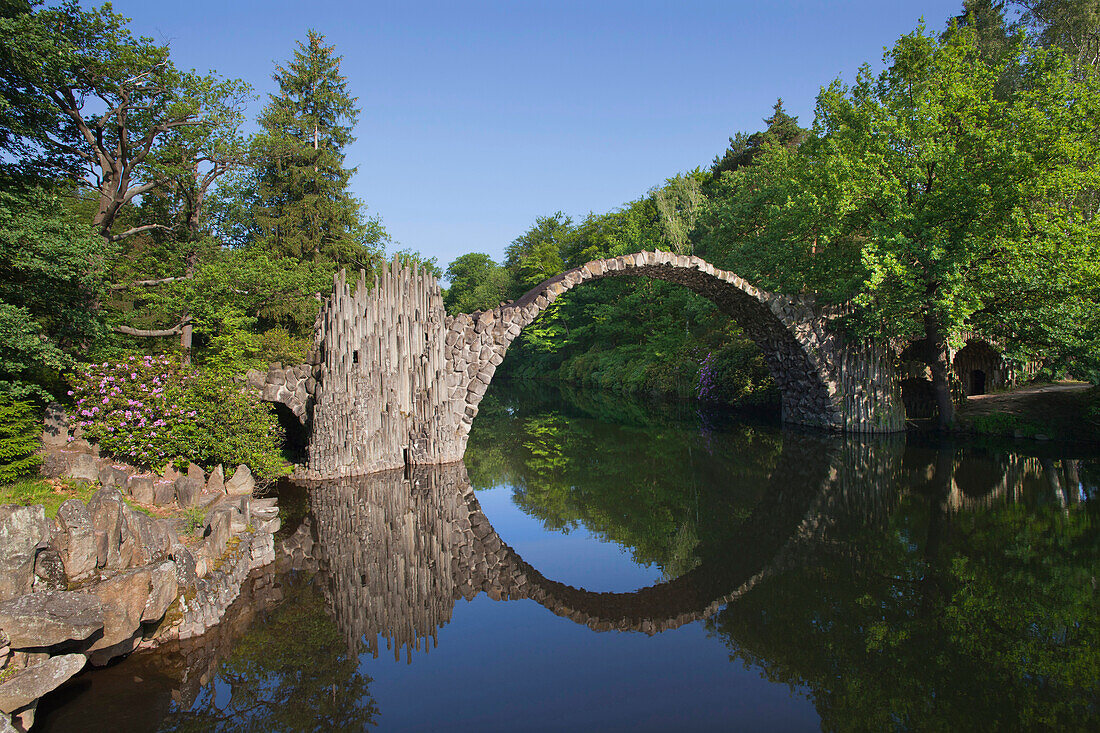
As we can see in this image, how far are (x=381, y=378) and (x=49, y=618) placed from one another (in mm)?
7788

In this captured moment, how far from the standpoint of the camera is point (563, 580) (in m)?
7.15

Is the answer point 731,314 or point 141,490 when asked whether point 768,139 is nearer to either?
point 731,314

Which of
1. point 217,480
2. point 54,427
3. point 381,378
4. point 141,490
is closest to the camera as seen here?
point 141,490

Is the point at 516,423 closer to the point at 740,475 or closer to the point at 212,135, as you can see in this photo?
the point at 740,475

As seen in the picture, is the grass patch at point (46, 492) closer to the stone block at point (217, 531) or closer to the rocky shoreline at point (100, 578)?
the rocky shoreline at point (100, 578)

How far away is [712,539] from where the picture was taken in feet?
26.7

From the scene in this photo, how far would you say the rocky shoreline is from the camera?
398cm

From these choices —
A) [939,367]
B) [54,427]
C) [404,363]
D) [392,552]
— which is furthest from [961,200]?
[54,427]

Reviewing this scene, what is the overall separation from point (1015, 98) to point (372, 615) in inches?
655

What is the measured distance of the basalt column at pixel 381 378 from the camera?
11.5 metres

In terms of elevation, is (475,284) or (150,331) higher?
(475,284)

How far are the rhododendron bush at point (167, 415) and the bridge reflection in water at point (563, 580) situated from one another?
164 cm

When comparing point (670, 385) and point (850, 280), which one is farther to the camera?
point (670, 385)

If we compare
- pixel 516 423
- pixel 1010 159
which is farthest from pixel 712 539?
pixel 516 423
